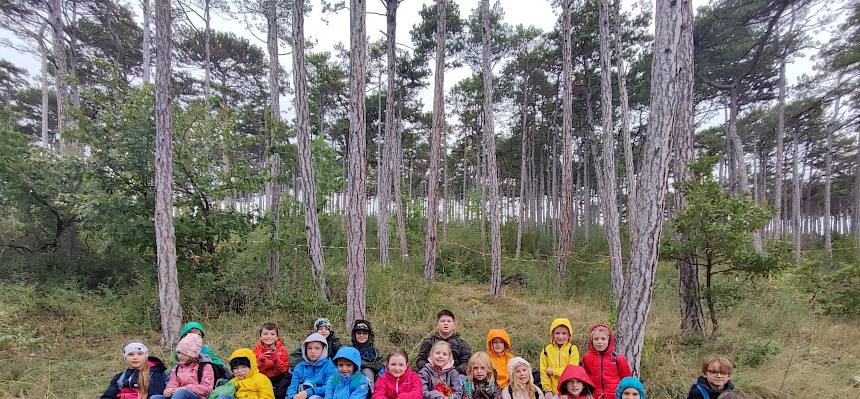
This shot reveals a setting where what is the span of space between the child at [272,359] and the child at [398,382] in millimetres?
1246

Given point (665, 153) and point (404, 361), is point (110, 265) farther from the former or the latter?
point (665, 153)

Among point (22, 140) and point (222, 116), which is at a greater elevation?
point (222, 116)

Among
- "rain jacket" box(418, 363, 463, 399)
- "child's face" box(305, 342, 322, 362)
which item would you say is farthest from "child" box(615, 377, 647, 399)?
"child's face" box(305, 342, 322, 362)

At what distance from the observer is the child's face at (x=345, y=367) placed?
3.59 metres

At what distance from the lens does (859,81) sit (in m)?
13.4

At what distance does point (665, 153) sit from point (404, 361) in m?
3.38

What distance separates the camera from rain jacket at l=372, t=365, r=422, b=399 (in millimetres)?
3402

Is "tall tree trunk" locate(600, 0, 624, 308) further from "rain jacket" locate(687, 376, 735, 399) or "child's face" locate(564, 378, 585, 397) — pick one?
"child's face" locate(564, 378, 585, 397)

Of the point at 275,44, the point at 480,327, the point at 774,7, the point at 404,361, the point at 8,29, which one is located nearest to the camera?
the point at 404,361

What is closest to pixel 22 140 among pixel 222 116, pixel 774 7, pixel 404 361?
pixel 222 116

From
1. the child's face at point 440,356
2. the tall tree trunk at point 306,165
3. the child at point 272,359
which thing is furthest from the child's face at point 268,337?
the tall tree trunk at point 306,165

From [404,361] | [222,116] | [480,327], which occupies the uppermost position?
[222,116]

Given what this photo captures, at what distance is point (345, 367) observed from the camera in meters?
3.59

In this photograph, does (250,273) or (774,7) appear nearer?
(250,273)
